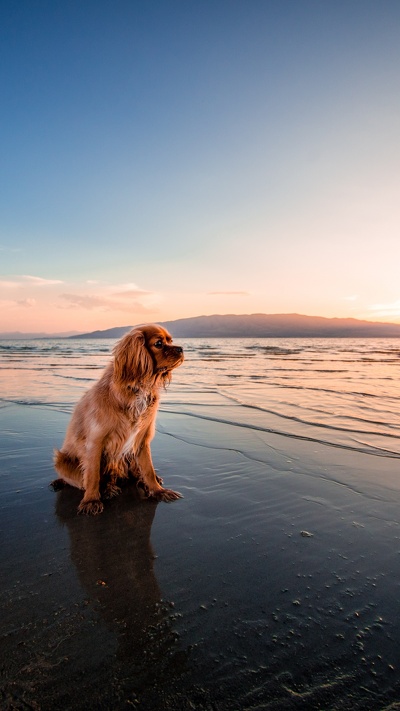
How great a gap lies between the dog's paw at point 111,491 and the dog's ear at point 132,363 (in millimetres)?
1130

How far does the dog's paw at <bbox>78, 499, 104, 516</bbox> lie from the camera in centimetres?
332

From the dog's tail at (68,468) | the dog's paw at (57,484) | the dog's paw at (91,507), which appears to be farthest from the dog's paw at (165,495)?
the dog's paw at (57,484)

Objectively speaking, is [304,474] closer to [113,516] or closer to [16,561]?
[113,516]

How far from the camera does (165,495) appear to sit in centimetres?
361

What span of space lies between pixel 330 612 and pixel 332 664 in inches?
13.7

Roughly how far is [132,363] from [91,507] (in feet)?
4.55

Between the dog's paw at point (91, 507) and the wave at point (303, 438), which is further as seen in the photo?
the wave at point (303, 438)

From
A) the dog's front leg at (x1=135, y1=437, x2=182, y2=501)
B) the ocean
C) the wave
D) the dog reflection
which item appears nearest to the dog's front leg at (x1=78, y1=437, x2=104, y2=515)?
the dog reflection

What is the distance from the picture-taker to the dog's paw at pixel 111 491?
147 inches

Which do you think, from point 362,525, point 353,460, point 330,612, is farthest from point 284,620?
point 353,460

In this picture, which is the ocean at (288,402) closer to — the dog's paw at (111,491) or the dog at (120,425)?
the dog at (120,425)

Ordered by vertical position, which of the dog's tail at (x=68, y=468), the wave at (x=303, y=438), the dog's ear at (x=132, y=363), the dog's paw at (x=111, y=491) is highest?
the dog's ear at (x=132, y=363)

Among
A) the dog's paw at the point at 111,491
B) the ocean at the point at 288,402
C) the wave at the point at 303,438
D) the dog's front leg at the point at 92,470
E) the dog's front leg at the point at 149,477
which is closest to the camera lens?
the dog's front leg at the point at 92,470

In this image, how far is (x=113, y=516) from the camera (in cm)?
328
